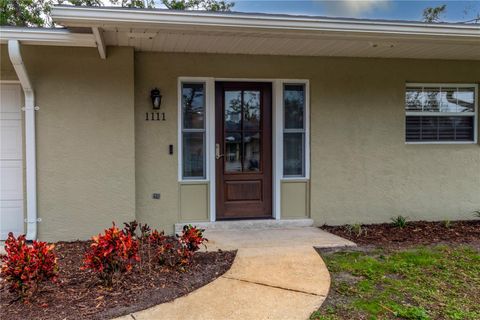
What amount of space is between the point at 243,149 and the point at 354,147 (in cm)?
172

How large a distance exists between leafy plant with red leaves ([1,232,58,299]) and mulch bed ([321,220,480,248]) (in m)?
3.60

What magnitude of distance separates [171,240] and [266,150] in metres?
1.94

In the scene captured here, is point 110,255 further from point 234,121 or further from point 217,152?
point 234,121

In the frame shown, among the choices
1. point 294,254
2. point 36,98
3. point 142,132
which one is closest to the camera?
point 294,254

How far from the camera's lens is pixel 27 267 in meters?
3.13

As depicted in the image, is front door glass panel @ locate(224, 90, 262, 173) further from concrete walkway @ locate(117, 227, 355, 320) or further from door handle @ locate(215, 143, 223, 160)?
concrete walkway @ locate(117, 227, 355, 320)

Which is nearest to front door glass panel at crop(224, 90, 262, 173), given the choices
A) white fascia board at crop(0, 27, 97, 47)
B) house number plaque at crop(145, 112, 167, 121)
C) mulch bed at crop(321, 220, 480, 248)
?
house number plaque at crop(145, 112, 167, 121)

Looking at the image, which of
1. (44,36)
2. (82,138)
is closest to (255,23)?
(44,36)

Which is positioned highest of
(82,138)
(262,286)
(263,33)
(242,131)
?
(263,33)

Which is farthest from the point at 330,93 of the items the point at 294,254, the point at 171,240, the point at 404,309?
the point at 404,309

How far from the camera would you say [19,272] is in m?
3.12

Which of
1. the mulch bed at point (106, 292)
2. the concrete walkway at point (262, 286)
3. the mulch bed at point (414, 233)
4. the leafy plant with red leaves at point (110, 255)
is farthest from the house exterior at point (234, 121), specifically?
the leafy plant with red leaves at point (110, 255)

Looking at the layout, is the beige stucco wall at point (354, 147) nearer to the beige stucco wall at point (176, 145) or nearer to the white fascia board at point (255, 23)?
the beige stucco wall at point (176, 145)

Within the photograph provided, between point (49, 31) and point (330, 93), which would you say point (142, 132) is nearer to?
point (49, 31)
